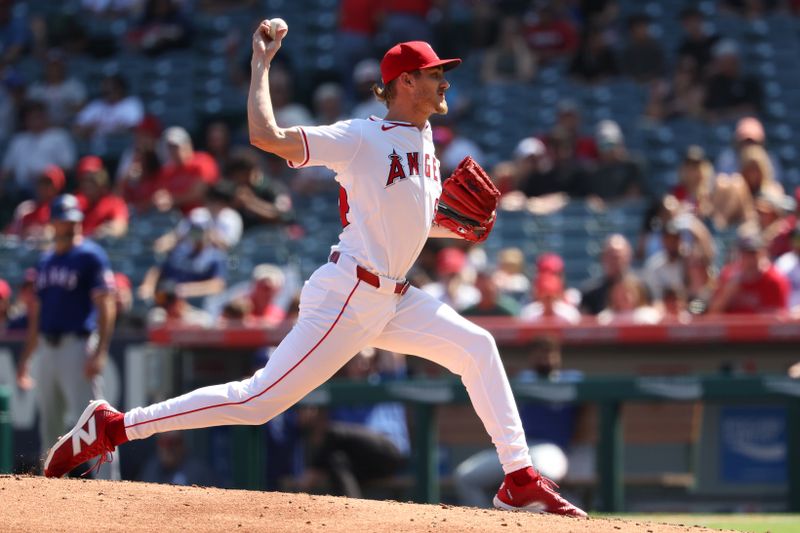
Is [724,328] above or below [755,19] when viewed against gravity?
below

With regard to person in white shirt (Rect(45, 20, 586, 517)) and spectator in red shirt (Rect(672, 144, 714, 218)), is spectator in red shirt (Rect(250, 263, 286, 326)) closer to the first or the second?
spectator in red shirt (Rect(672, 144, 714, 218))

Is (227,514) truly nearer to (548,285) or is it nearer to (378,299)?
(378,299)

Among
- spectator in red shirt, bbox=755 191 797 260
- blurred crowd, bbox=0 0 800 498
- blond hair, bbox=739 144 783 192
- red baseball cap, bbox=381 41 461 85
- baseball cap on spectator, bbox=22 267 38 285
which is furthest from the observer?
blond hair, bbox=739 144 783 192

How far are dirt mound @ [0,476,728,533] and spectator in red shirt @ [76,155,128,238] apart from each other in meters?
6.54

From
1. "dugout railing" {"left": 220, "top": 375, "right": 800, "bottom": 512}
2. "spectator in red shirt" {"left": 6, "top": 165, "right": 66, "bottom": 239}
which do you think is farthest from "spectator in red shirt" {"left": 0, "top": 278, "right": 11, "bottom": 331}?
"dugout railing" {"left": 220, "top": 375, "right": 800, "bottom": 512}

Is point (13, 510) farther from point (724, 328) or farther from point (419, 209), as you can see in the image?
point (724, 328)

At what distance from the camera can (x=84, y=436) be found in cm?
539

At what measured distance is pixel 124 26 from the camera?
16.6 m

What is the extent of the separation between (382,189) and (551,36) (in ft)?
31.0

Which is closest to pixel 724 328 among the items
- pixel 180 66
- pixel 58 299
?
pixel 58 299

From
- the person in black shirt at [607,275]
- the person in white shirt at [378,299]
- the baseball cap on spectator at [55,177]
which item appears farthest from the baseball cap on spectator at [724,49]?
the person in white shirt at [378,299]

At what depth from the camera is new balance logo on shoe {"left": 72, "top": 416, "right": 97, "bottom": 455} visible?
5363 millimetres

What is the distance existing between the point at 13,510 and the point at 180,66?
1134 centimetres

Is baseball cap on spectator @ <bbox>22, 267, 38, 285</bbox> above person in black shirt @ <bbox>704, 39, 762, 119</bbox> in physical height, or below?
below
